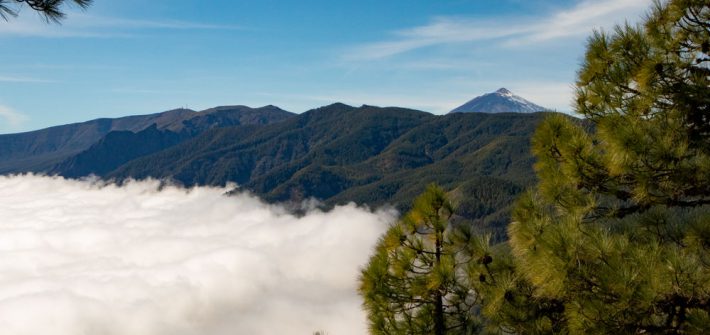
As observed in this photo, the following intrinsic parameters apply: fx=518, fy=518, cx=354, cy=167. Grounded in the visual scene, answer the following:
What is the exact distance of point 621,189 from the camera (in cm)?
1035

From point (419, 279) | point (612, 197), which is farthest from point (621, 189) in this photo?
point (419, 279)

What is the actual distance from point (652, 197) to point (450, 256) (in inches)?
152

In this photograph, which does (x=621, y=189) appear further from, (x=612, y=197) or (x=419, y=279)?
(x=419, y=279)

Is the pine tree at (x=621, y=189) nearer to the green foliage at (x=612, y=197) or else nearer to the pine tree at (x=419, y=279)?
the green foliage at (x=612, y=197)

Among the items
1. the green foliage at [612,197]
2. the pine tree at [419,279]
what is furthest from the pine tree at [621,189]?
the pine tree at [419,279]

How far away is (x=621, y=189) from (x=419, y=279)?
14.6 ft

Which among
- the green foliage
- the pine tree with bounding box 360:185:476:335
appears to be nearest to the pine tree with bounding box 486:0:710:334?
the green foliage

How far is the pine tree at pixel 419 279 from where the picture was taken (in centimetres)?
1077

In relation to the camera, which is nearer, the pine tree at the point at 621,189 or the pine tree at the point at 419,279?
the pine tree at the point at 621,189

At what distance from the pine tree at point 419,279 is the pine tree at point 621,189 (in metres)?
0.82

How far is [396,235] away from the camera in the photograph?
1082 centimetres

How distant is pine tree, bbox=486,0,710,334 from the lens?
7.39m

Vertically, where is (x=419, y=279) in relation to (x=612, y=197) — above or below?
below

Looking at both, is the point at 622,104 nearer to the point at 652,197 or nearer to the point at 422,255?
the point at 652,197
